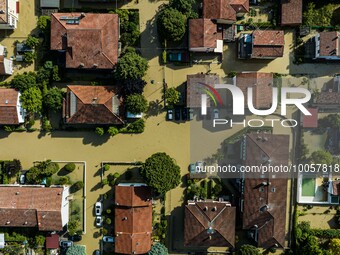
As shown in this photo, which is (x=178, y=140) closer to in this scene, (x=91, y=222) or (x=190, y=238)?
(x=190, y=238)

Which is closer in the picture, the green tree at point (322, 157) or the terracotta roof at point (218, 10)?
the terracotta roof at point (218, 10)

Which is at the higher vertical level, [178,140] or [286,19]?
[286,19]

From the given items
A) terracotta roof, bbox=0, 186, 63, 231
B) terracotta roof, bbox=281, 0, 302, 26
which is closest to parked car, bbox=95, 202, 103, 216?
terracotta roof, bbox=0, 186, 63, 231

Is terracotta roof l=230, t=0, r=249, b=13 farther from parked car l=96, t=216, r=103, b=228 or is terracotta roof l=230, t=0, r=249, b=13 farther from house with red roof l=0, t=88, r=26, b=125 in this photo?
parked car l=96, t=216, r=103, b=228

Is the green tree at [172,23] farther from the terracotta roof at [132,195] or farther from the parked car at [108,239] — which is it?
the parked car at [108,239]

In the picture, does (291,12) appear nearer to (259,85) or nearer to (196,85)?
(259,85)

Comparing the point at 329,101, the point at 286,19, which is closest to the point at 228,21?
the point at 286,19

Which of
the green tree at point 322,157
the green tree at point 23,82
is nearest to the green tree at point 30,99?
the green tree at point 23,82
